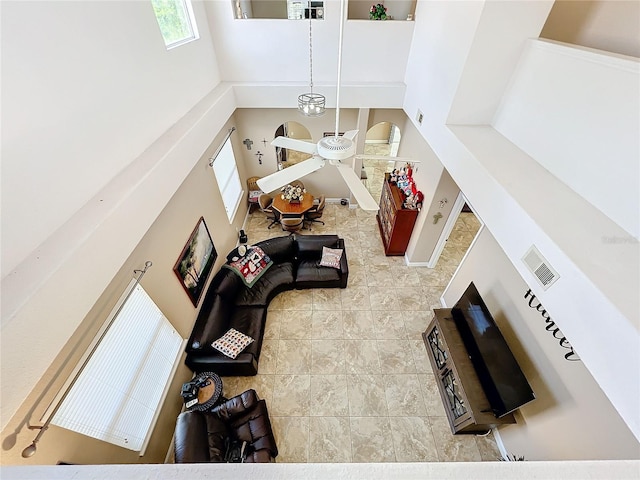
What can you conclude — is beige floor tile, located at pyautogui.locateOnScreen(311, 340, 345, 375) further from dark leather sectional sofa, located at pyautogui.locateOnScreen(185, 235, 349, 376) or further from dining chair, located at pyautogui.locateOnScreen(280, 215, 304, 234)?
dining chair, located at pyautogui.locateOnScreen(280, 215, 304, 234)

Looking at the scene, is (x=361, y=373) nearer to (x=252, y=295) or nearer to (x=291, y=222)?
(x=252, y=295)

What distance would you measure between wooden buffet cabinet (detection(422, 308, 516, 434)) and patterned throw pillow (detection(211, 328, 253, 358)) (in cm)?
292

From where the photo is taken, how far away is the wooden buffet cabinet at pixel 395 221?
5.64 metres

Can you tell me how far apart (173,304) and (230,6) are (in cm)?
509

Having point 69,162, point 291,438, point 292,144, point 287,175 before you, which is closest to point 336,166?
point 287,175

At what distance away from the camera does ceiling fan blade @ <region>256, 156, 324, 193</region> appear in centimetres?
253

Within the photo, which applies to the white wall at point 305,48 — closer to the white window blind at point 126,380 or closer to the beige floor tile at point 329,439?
the white window blind at point 126,380

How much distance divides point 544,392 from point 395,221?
3.49 meters

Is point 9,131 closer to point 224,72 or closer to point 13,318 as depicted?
point 13,318

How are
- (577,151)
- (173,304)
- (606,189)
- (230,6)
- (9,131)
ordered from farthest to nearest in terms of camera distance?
(230,6)
(173,304)
(577,151)
(606,189)
(9,131)

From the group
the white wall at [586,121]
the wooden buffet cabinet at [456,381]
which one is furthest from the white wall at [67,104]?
the wooden buffet cabinet at [456,381]

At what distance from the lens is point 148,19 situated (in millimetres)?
3137

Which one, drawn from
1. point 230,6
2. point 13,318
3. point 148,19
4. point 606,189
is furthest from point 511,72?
point 13,318

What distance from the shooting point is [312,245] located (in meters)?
5.81
